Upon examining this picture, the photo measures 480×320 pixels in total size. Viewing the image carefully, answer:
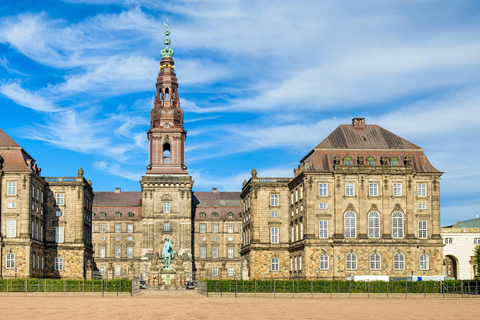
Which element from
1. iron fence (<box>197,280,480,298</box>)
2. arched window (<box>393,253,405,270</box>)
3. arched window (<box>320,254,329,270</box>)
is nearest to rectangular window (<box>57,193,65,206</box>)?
iron fence (<box>197,280,480,298</box>)

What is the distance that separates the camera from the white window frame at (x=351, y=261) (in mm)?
91875

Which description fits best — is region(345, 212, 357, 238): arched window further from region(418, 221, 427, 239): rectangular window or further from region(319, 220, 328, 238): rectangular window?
region(418, 221, 427, 239): rectangular window

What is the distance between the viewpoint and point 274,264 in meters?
105

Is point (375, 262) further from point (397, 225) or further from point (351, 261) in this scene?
point (397, 225)

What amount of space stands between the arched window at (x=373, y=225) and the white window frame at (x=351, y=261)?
3.61m

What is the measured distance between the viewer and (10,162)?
310ft

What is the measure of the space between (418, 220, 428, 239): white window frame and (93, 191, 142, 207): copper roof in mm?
76586

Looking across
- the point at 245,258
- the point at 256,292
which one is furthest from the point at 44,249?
the point at 256,292

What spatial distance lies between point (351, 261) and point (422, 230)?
10.9 metres

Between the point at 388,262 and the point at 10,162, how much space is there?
52951 millimetres

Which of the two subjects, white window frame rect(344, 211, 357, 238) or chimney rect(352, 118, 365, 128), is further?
chimney rect(352, 118, 365, 128)

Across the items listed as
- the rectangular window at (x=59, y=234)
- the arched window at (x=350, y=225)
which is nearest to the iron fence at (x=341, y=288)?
the arched window at (x=350, y=225)

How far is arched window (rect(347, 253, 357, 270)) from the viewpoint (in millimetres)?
91875

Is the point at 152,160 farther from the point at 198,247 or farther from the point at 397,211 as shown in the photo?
the point at 397,211
